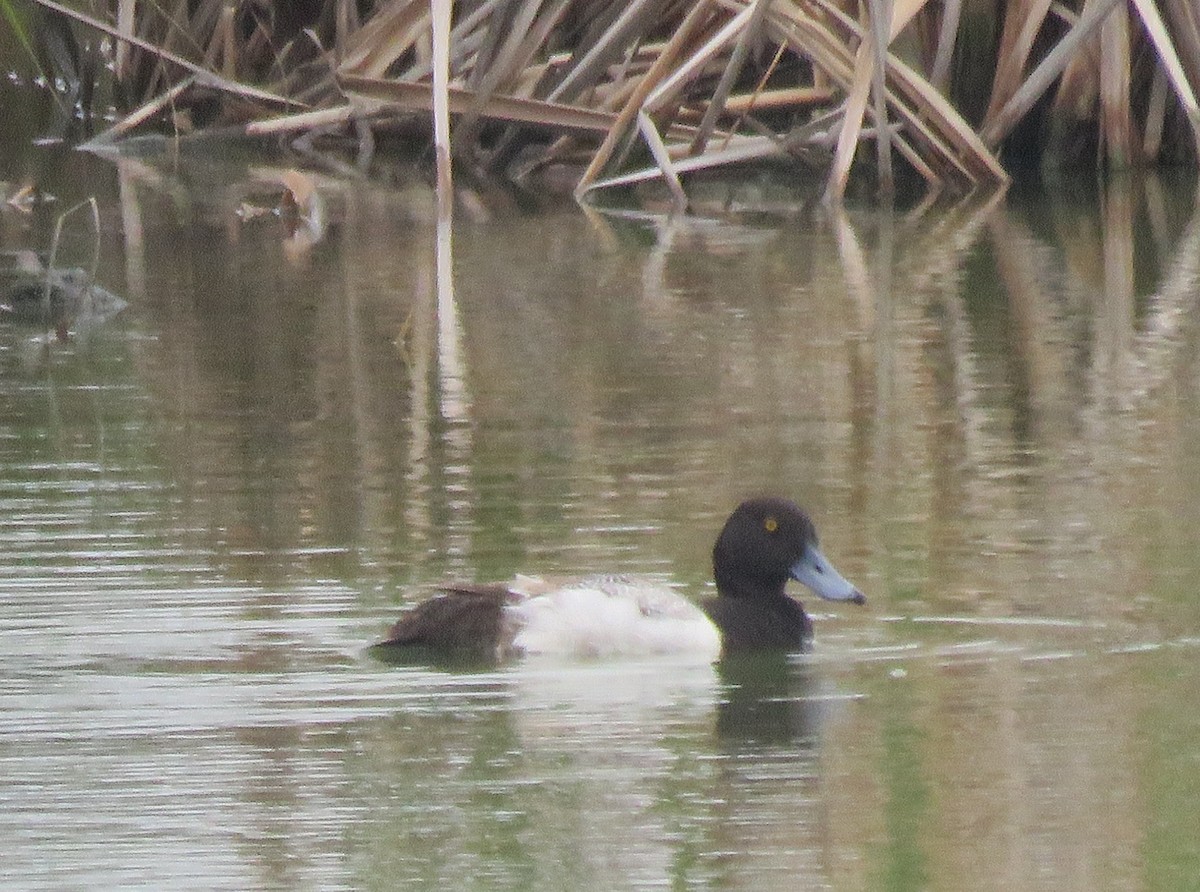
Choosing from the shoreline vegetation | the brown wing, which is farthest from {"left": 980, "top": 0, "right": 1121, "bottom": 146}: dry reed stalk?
the brown wing

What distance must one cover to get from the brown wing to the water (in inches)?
4.0

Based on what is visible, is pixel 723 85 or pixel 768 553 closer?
pixel 768 553

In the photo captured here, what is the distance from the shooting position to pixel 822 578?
656 centimetres

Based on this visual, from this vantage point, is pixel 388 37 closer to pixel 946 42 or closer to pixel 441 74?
pixel 441 74

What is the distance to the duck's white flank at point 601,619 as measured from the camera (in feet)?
20.5

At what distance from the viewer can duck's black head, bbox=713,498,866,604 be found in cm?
661

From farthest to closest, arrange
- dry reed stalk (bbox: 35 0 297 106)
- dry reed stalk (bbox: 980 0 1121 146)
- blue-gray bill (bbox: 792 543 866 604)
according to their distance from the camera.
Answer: dry reed stalk (bbox: 35 0 297 106)
dry reed stalk (bbox: 980 0 1121 146)
blue-gray bill (bbox: 792 543 866 604)

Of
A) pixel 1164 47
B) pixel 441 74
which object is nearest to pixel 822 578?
pixel 441 74

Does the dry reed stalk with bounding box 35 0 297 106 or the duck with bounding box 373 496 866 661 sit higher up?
the dry reed stalk with bounding box 35 0 297 106

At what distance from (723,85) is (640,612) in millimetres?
8688

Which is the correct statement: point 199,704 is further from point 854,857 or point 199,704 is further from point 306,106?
point 306,106

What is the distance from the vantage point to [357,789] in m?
5.22

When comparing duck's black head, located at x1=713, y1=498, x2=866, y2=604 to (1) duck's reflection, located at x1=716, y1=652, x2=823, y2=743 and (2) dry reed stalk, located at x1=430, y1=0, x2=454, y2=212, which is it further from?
(2) dry reed stalk, located at x1=430, y1=0, x2=454, y2=212


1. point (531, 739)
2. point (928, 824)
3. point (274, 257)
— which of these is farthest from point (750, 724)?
point (274, 257)
